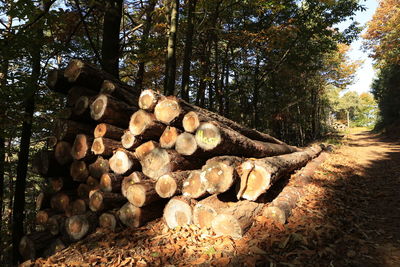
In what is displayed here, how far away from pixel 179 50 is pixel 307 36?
788cm

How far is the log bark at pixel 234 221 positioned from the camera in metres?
3.20

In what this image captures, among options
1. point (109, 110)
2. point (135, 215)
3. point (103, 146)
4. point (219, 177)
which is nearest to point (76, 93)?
point (109, 110)

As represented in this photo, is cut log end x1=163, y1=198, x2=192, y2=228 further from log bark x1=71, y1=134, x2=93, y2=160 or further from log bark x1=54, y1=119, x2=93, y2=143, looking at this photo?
log bark x1=54, y1=119, x2=93, y2=143

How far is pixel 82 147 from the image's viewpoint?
4.43 metres

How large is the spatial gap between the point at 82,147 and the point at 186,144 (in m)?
2.14

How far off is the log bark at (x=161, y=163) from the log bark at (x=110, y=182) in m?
0.57

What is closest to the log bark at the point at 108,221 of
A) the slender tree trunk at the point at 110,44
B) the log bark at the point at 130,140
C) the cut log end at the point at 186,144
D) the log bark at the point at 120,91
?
the log bark at the point at 130,140

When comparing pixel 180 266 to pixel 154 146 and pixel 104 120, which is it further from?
pixel 104 120

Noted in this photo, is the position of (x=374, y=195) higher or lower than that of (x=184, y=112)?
lower

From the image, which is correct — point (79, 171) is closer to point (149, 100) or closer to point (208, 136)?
point (149, 100)

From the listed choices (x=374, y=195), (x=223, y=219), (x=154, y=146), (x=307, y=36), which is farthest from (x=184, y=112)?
(x=307, y=36)

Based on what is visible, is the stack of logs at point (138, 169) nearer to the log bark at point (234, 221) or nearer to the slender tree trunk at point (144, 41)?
the log bark at point (234, 221)

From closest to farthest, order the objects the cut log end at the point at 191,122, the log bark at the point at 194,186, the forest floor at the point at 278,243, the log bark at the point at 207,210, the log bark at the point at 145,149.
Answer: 1. the forest floor at the point at 278,243
2. the log bark at the point at 207,210
3. the log bark at the point at 194,186
4. the cut log end at the point at 191,122
5. the log bark at the point at 145,149

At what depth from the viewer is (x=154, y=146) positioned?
4305mm
